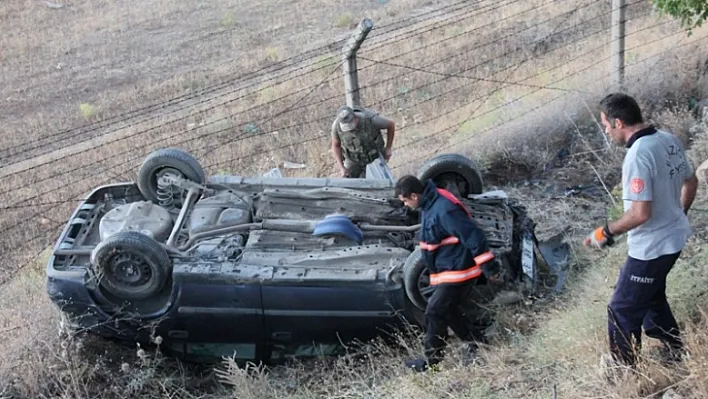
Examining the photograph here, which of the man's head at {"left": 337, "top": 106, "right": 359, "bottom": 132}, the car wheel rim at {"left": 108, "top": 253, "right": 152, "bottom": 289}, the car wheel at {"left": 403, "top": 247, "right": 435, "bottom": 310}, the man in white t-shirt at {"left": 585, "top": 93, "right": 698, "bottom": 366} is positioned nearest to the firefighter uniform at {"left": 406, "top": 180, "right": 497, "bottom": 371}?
the car wheel at {"left": 403, "top": 247, "right": 435, "bottom": 310}

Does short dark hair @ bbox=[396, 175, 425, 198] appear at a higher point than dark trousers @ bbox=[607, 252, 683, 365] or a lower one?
higher

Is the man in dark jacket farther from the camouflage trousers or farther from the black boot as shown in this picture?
the camouflage trousers

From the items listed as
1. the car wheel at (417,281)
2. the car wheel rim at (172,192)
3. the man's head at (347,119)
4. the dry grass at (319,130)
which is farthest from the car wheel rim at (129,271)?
the man's head at (347,119)

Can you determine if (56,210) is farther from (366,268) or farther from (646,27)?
(646,27)

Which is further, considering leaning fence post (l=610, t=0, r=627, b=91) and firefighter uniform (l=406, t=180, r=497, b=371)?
leaning fence post (l=610, t=0, r=627, b=91)

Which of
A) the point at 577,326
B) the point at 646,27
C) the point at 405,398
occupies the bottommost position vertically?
the point at 405,398

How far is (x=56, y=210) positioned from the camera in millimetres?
11023

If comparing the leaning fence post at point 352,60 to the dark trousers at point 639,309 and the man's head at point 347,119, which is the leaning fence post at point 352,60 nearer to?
the man's head at point 347,119

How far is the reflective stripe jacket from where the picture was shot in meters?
5.14

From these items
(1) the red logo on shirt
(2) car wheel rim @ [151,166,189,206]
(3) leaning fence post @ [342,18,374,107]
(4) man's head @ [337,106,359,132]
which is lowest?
(2) car wheel rim @ [151,166,189,206]

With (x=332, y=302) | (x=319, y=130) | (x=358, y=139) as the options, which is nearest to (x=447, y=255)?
(x=332, y=302)

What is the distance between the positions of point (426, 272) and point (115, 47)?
16333 mm

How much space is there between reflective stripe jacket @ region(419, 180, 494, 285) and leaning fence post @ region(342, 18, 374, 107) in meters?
2.85

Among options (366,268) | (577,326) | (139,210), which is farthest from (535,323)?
(139,210)
